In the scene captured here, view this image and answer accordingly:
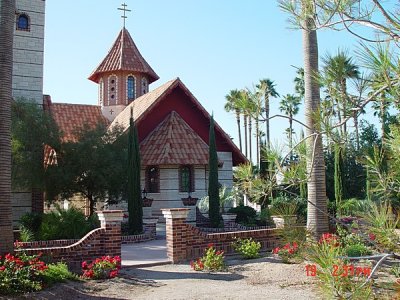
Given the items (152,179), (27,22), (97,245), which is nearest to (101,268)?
(97,245)

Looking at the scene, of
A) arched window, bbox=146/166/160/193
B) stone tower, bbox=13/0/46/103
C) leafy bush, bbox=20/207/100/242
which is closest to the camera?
leafy bush, bbox=20/207/100/242

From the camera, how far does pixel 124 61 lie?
29.9m

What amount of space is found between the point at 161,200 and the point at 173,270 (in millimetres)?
12037

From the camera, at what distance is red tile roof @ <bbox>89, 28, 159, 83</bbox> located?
29.7 metres

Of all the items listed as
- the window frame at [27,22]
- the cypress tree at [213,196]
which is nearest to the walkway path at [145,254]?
the cypress tree at [213,196]

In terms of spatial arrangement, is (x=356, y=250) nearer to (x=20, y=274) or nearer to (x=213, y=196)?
(x=20, y=274)

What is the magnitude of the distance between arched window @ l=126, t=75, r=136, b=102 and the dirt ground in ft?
65.9

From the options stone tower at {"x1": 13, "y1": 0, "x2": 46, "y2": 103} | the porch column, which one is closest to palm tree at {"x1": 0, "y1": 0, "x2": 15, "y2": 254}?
the porch column

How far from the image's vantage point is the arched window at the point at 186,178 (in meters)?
23.3

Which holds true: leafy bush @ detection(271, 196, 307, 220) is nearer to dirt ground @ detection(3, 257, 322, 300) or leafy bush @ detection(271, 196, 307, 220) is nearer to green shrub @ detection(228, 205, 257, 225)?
dirt ground @ detection(3, 257, 322, 300)

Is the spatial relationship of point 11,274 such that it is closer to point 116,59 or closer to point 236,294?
point 236,294

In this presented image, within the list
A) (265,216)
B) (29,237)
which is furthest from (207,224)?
(29,237)

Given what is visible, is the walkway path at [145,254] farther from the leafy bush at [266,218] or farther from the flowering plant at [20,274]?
the leafy bush at [266,218]

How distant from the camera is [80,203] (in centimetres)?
2472
